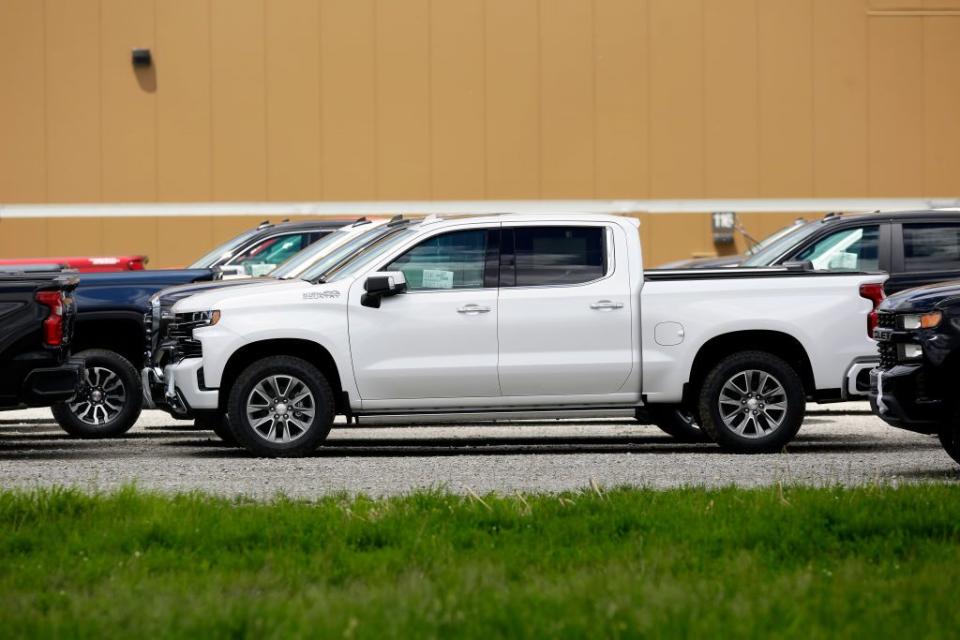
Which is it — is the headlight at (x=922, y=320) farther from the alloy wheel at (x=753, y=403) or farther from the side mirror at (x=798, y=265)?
the side mirror at (x=798, y=265)

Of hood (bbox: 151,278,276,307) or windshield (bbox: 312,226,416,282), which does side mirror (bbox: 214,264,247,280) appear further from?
windshield (bbox: 312,226,416,282)

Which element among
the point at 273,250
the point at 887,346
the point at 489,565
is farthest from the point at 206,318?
the point at 489,565

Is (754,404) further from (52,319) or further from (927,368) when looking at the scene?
(52,319)

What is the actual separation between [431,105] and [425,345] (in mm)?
13834

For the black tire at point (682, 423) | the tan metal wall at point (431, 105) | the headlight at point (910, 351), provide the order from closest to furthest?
the headlight at point (910, 351), the black tire at point (682, 423), the tan metal wall at point (431, 105)

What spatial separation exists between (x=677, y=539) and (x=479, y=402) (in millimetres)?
5078

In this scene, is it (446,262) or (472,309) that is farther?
(446,262)

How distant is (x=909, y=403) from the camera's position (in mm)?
10500

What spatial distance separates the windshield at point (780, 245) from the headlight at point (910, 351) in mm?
5300

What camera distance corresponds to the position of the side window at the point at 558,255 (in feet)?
42.3

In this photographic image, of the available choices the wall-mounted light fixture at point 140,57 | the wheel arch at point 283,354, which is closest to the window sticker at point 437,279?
the wheel arch at point 283,354

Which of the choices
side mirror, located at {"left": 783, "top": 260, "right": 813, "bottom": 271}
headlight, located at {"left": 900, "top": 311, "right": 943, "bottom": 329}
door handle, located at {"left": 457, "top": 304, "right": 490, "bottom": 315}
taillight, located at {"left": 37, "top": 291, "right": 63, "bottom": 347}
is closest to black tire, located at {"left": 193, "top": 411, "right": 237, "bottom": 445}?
taillight, located at {"left": 37, "top": 291, "right": 63, "bottom": 347}

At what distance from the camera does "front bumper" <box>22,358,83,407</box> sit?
486 inches

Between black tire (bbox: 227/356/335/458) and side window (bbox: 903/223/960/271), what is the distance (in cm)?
607
